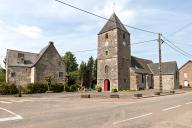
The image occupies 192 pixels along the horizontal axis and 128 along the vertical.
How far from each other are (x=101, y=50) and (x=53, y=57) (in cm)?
1049

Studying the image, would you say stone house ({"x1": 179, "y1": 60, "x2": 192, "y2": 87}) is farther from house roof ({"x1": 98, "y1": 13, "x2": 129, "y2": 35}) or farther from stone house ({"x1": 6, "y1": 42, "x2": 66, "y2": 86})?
stone house ({"x1": 6, "y1": 42, "x2": 66, "y2": 86})

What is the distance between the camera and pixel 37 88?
132 feet

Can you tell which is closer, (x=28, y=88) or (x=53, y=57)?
(x=28, y=88)

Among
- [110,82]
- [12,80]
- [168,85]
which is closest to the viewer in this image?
[12,80]

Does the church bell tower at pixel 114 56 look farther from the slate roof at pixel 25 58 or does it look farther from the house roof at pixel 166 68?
the slate roof at pixel 25 58

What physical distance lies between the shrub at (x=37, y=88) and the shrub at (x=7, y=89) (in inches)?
93.4

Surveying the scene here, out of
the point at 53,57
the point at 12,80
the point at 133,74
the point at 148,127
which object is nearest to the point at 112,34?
the point at 133,74

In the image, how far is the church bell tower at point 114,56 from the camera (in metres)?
48.5

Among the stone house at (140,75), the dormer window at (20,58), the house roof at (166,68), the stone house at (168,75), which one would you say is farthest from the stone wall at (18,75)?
the house roof at (166,68)

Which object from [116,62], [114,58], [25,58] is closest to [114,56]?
[114,58]

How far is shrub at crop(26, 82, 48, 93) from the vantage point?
3914cm

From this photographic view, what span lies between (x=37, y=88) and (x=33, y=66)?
7348 millimetres

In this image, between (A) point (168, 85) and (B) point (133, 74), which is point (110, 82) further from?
(A) point (168, 85)

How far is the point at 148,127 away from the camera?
371 inches
